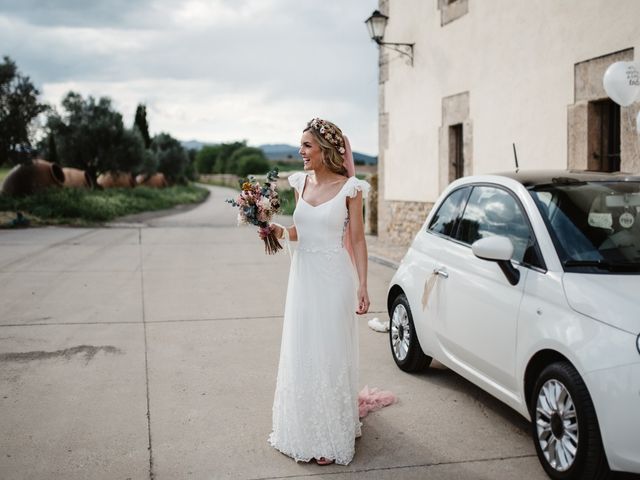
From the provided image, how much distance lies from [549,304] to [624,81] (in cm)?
442

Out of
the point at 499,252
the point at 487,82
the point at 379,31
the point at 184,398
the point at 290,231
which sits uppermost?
the point at 379,31

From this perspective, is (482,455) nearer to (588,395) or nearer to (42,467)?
(588,395)

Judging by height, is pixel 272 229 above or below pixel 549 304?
Result: above

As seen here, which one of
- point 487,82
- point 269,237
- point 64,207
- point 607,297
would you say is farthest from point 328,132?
point 64,207

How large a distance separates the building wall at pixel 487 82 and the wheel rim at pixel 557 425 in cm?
579

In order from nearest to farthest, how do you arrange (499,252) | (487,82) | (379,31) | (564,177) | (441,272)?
(499,252)
(564,177)
(441,272)
(487,82)
(379,31)

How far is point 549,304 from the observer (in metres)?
3.61

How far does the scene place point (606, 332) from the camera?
3.18 meters

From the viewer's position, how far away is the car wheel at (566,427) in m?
3.22

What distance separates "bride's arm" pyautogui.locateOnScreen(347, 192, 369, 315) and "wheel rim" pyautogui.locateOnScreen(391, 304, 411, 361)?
4.39ft

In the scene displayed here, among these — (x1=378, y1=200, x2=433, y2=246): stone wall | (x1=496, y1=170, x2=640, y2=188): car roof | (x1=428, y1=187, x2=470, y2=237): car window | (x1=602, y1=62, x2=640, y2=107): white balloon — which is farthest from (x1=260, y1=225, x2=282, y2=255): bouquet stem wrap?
(x1=378, y1=200, x2=433, y2=246): stone wall

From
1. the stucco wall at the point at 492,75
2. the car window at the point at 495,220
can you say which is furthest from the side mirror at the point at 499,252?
the stucco wall at the point at 492,75

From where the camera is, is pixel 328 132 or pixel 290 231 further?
pixel 290 231

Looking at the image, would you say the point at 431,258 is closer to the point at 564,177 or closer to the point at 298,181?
the point at 564,177
